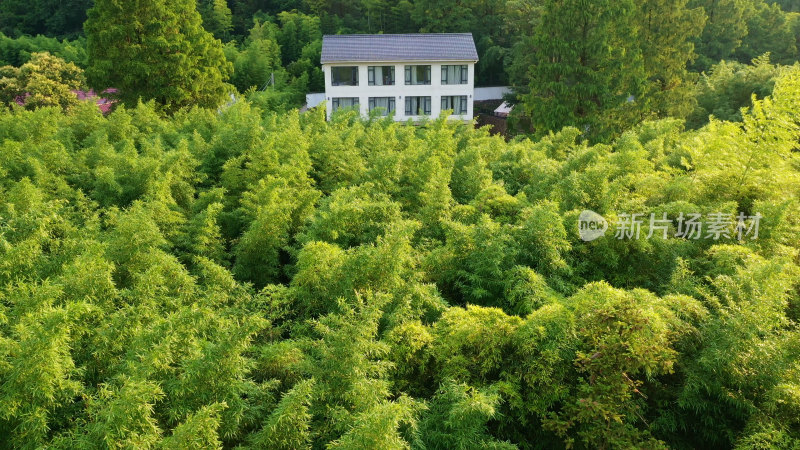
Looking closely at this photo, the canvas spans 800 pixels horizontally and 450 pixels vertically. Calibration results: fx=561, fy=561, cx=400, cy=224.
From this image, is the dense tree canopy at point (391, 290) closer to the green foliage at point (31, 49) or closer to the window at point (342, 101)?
the window at point (342, 101)

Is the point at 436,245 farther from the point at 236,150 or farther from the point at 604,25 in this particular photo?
the point at 604,25

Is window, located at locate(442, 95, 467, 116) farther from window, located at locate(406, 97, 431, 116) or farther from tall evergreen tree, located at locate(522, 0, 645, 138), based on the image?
tall evergreen tree, located at locate(522, 0, 645, 138)

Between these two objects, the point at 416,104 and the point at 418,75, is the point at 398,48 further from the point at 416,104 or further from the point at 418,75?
the point at 416,104

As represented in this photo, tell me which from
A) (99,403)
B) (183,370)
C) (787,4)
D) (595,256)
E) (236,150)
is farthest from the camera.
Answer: (787,4)

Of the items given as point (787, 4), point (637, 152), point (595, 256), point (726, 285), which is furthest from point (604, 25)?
point (787, 4)

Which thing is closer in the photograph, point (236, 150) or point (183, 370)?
point (183, 370)

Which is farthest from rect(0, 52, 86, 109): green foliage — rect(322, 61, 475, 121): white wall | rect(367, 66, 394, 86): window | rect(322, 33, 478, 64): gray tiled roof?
rect(367, 66, 394, 86): window

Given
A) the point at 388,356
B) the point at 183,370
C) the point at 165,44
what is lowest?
the point at 388,356
